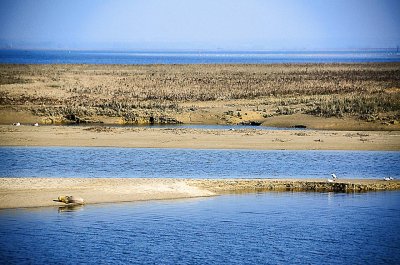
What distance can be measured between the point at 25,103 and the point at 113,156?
66.3ft

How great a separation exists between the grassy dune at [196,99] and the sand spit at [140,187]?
17.4 m

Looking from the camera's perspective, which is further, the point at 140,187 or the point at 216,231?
the point at 140,187

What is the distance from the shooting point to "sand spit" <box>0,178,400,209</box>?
23906 millimetres

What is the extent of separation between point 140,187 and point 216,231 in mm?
5033

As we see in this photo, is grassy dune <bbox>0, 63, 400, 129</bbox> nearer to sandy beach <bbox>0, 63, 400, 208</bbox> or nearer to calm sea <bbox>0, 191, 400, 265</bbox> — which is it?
sandy beach <bbox>0, 63, 400, 208</bbox>

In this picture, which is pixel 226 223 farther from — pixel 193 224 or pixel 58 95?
pixel 58 95

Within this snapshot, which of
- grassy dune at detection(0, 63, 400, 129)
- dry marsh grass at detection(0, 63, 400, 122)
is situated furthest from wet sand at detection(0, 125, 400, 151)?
dry marsh grass at detection(0, 63, 400, 122)

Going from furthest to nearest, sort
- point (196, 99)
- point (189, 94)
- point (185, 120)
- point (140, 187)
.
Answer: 1. point (189, 94)
2. point (196, 99)
3. point (185, 120)
4. point (140, 187)

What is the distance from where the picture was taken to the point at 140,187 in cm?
2531

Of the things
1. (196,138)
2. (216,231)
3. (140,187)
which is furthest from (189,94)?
(216,231)

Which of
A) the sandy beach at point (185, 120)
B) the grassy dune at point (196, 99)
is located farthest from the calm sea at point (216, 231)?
the grassy dune at point (196, 99)

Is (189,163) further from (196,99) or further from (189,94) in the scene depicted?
(189,94)

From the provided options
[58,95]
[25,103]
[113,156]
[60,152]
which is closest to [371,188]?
[113,156]

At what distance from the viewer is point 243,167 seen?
98.4 ft
